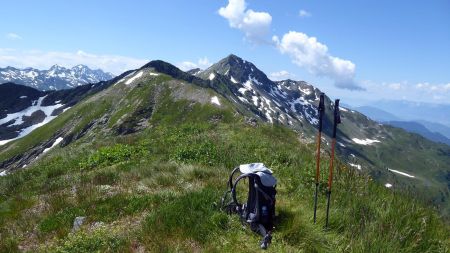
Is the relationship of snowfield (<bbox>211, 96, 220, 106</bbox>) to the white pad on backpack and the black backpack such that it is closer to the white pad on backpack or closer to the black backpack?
the white pad on backpack

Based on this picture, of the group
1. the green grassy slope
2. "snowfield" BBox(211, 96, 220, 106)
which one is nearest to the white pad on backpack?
the green grassy slope

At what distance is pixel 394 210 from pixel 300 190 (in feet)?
8.44

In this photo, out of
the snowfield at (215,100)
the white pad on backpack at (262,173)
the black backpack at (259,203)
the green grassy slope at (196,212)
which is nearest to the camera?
the green grassy slope at (196,212)

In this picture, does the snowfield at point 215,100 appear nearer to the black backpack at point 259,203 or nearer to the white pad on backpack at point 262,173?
the white pad on backpack at point 262,173

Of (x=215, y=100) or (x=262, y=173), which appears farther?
(x=215, y=100)

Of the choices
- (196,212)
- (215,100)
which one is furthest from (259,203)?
(215,100)

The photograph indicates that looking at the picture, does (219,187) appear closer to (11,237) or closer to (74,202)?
(74,202)

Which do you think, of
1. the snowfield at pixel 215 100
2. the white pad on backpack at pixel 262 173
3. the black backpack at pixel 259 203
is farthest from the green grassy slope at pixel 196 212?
the snowfield at pixel 215 100

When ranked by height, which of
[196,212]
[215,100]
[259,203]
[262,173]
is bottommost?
[196,212]

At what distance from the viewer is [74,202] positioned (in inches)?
426

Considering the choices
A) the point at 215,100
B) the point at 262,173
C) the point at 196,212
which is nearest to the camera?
the point at 262,173

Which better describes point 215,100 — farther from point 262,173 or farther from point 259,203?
point 259,203

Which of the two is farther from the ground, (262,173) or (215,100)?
(215,100)

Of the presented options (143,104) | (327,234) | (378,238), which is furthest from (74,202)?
(143,104)
